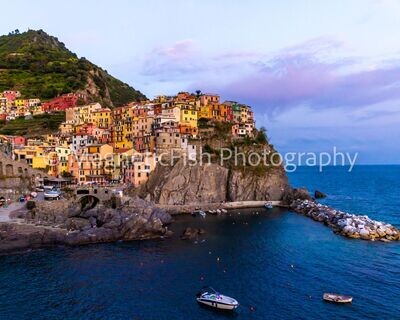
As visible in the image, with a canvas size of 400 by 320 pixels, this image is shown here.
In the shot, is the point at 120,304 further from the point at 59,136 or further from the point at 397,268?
the point at 59,136

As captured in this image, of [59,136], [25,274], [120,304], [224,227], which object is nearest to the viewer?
[120,304]

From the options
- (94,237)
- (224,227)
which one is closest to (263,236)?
(224,227)

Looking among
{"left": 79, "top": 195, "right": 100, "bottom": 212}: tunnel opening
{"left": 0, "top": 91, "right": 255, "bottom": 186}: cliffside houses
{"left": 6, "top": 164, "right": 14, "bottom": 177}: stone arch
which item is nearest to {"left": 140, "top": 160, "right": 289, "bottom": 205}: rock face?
{"left": 0, "top": 91, "right": 255, "bottom": 186}: cliffside houses

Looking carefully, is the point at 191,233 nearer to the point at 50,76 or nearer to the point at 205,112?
the point at 205,112

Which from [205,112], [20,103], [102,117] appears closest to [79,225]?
[205,112]

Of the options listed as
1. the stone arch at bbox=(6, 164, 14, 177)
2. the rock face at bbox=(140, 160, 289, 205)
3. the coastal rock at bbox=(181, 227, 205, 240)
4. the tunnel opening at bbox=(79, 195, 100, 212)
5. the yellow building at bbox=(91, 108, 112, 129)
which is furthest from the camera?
the yellow building at bbox=(91, 108, 112, 129)

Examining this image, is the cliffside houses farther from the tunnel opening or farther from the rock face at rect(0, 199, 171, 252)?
the rock face at rect(0, 199, 171, 252)
